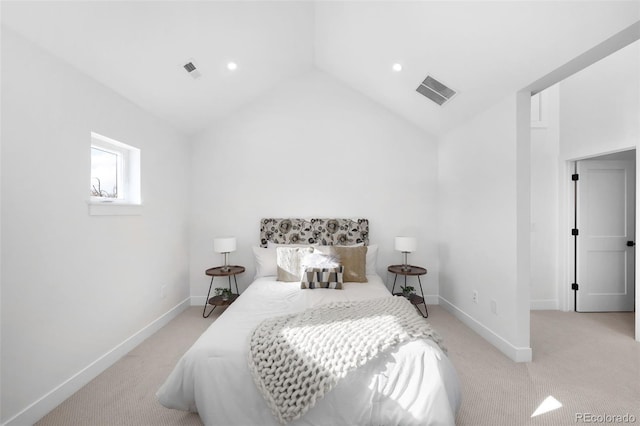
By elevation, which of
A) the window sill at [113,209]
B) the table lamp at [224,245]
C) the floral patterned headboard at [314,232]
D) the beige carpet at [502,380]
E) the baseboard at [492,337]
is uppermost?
the window sill at [113,209]

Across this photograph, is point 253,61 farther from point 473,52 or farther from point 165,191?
point 473,52

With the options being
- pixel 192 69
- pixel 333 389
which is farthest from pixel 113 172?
pixel 333 389

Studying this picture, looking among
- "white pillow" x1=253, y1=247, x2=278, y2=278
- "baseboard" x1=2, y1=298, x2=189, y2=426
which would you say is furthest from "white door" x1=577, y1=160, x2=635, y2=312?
"baseboard" x1=2, y1=298, x2=189, y2=426

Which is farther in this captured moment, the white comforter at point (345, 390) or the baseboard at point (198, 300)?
the baseboard at point (198, 300)

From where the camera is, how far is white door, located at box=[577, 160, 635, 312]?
3.77 meters

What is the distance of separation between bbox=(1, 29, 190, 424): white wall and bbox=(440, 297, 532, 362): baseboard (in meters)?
3.41

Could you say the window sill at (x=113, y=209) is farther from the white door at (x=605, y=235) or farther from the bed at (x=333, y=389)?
the white door at (x=605, y=235)

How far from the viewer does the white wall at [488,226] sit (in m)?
2.61

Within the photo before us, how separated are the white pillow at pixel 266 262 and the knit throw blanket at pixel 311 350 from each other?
1564 millimetres

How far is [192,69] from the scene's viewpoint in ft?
9.48

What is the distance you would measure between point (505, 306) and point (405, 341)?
1.53 metres

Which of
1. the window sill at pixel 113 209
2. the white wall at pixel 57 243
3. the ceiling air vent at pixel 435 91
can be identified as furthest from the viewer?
the ceiling air vent at pixel 435 91

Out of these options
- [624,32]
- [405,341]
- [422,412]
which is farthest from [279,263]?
[624,32]

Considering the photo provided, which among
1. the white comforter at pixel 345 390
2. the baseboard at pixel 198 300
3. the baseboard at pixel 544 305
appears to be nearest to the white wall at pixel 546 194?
the baseboard at pixel 544 305
